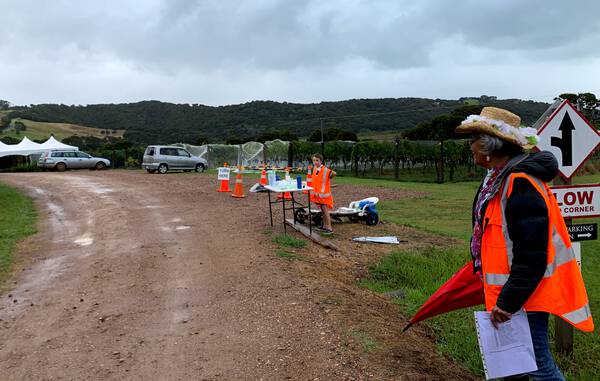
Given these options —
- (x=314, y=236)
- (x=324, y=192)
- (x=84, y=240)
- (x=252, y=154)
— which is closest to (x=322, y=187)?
(x=324, y=192)

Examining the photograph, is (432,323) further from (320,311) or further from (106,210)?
(106,210)

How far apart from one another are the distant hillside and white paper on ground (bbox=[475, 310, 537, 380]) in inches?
2442

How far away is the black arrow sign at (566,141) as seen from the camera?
4.23 m

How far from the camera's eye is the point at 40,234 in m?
9.85

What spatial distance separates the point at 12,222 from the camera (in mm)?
11125

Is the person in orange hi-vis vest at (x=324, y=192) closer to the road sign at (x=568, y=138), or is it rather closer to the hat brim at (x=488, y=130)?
the road sign at (x=568, y=138)

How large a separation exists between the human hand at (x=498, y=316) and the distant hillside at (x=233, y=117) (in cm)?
6206

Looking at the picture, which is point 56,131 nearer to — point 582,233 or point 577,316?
point 582,233

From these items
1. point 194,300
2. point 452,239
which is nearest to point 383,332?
point 194,300

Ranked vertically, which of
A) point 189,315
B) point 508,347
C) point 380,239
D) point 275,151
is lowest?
point 380,239

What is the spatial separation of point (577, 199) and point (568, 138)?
0.51 metres

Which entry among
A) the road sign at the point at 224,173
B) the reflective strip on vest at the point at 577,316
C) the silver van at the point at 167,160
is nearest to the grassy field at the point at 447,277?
the reflective strip on vest at the point at 577,316

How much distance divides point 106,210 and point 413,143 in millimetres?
23930

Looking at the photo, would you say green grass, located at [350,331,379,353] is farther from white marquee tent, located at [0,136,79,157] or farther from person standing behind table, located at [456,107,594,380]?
white marquee tent, located at [0,136,79,157]
